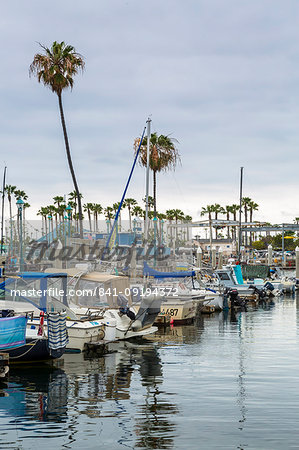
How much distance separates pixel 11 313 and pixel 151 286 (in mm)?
17074

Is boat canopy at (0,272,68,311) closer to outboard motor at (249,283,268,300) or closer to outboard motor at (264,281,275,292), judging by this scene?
outboard motor at (249,283,268,300)

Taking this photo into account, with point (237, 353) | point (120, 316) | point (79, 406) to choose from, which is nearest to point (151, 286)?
point (120, 316)

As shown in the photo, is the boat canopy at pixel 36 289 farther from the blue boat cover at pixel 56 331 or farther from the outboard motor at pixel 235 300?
the outboard motor at pixel 235 300

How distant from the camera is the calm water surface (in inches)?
514

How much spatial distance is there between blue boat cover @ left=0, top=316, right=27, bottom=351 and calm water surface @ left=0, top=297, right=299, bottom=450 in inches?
47.3

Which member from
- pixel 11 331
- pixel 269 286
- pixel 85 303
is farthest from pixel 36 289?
pixel 269 286

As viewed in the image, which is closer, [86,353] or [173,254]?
[86,353]

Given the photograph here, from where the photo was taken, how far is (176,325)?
35531 millimetres

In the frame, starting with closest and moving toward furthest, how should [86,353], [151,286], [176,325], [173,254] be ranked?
[86,353], [176,325], [151,286], [173,254]

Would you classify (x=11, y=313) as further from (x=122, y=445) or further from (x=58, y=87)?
(x=58, y=87)

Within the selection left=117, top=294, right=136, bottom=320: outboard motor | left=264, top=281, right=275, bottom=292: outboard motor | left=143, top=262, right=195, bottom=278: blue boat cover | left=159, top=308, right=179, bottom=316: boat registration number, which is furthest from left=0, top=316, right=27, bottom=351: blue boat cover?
left=264, top=281, right=275, bottom=292: outboard motor

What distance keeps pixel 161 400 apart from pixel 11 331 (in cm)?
540

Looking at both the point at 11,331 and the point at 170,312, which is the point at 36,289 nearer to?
the point at 11,331

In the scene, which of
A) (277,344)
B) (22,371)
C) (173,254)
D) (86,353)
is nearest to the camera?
(22,371)
